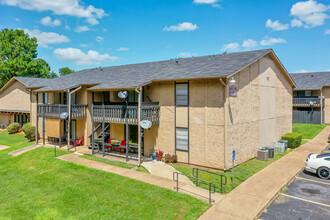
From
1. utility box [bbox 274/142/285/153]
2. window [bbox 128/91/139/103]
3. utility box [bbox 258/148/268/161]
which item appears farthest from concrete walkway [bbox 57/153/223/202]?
utility box [bbox 274/142/285/153]

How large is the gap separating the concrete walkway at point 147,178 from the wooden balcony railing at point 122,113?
10.4 ft

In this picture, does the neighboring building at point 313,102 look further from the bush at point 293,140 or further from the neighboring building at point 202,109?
the neighboring building at point 202,109

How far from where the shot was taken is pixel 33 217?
8914 millimetres

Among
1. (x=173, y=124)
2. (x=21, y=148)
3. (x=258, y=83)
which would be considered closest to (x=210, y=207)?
(x=173, y=124)

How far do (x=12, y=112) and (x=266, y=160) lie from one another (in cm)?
3221

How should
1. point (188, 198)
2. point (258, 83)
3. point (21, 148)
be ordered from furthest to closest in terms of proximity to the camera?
point (21, 148), point (258, 83), point (188, 198)

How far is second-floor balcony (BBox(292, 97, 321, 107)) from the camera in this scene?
31.9 metres

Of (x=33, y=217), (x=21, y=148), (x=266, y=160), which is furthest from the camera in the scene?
(x=21, y=148)

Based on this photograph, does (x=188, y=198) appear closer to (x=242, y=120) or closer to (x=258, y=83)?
(x=242, y=120)

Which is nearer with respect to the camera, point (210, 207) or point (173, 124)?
point (210, 207)

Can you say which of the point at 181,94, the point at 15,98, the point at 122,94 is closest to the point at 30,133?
the point at 15,98

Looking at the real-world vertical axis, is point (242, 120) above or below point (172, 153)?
above

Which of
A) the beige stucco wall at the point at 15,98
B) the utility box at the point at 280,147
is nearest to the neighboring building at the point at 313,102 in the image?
the utility box at the point at 280,147

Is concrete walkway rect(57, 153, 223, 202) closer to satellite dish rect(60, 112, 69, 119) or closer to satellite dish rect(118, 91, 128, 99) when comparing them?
satellite dish rect(60, 112, 69, 119)
